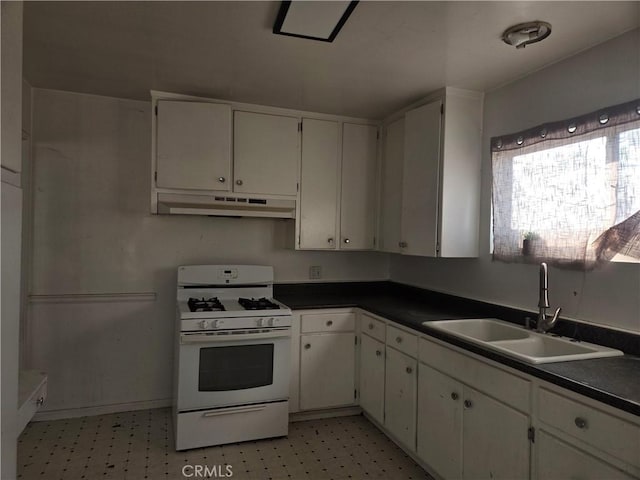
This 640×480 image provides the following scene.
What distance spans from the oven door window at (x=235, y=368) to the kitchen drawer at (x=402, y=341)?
2.55 feet

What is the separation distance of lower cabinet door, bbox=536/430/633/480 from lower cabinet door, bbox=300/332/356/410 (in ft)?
5.29

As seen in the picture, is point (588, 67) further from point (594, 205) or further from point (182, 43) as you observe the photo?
point (182, 43)

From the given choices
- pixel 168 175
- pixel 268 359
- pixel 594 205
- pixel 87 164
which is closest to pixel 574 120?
pixel 594 205

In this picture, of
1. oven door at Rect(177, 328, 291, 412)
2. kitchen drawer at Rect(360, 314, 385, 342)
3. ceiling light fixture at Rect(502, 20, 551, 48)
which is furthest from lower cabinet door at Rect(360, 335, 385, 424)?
ceiling light fixture at Rect(502, 20, 551, 48)

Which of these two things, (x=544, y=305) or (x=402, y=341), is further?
(x=402, y=341)

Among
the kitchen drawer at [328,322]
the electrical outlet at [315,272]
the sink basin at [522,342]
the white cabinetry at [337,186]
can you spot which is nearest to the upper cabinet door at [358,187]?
the white cabinetry at [337,186]

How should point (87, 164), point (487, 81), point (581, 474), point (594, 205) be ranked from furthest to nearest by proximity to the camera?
point (87, 164)
point (487, 81)
point (594, 205)
point (581, 474)

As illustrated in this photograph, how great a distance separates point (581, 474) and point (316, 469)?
1439 mm

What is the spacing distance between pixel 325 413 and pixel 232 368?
0.88 meters

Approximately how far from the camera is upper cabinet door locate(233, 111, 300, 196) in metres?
2.99

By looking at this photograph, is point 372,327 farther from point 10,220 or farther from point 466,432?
point 10,220

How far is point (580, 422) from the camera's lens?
4.68 feet

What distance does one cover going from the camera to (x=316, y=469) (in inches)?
94.7

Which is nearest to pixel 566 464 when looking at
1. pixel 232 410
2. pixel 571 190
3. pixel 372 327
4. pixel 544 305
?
pixel 544 305
